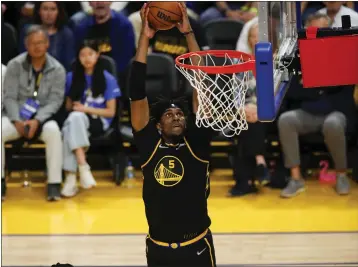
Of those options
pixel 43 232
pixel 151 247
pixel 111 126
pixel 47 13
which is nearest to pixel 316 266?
pixel 151 247

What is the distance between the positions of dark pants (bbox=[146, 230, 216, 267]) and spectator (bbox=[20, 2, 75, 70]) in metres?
4.37

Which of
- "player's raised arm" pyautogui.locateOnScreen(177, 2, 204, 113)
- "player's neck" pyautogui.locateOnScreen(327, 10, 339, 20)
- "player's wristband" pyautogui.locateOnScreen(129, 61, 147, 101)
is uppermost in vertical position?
"player's neck" pyautogui.locateOnScreen(327, 10, 339, 20)

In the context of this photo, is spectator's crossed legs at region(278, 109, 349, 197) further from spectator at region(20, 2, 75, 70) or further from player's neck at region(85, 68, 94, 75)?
spectator at region(20, 2, 75, 70)

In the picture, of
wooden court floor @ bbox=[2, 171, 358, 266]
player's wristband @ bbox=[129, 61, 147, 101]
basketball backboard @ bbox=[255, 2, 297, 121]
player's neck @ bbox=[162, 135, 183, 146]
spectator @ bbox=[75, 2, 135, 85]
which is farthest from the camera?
spectator @ bbox=[75, 2, 135, 85]

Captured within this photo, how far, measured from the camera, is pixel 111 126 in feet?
27.6

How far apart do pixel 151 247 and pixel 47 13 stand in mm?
4629

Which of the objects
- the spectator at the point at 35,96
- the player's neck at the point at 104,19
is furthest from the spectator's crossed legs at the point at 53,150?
the player's neck at the point at 104,19

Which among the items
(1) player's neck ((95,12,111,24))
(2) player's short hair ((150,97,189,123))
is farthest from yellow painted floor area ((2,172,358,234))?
(2) player's short hair ((150,97,189,123))

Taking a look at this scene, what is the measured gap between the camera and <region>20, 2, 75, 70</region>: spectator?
8805mm

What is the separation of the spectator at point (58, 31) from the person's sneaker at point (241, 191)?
2315 millimetres

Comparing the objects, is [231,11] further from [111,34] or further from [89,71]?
[89,71]

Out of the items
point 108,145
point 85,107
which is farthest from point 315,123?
point 85,107

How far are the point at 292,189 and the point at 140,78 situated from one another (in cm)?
365

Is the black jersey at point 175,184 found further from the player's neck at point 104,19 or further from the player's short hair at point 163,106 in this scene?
the player's neck at point 104,19
